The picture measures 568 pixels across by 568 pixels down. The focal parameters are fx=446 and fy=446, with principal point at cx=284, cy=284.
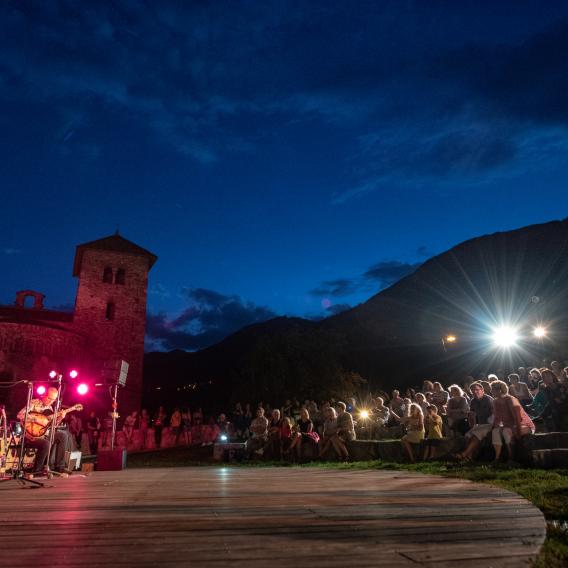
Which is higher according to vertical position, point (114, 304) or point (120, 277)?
point (120, 277)

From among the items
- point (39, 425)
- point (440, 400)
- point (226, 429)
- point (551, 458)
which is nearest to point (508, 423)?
point (551, 458)

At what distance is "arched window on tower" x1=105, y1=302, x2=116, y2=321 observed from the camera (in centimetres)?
3427

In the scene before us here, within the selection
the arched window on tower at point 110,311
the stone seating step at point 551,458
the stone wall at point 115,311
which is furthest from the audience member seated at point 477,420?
the arched window on tower at point 110,311

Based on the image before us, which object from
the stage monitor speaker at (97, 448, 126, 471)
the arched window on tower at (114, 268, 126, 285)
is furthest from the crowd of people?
the arched window on tower at (114, 268, 126, 285)

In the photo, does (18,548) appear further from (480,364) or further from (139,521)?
(480,364)

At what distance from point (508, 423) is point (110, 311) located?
106 ft

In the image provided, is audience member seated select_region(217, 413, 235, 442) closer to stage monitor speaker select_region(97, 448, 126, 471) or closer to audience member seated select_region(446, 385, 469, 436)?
stage monitor speaker select_region(97, 448, 126, 471)

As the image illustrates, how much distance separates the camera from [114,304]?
114ft

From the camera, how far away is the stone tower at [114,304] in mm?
32844

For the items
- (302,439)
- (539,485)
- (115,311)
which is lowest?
(539,485)

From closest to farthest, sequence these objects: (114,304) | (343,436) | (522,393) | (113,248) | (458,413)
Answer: (458,413) → (522,393) → (343,436) → (114,304) → (113,248)

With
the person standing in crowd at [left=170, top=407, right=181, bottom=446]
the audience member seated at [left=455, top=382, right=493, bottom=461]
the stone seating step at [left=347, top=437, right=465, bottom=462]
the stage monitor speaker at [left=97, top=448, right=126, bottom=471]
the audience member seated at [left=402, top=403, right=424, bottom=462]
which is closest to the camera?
the audience member seated at [left=455, top=382, right=493, bottom=461]

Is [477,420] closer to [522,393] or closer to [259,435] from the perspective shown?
[522,393]

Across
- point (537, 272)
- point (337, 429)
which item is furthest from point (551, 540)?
point (537, 272)
